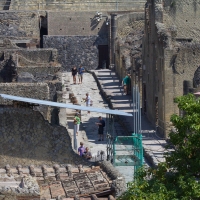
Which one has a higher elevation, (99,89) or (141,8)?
(141,8)

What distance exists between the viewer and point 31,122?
57.0 ft

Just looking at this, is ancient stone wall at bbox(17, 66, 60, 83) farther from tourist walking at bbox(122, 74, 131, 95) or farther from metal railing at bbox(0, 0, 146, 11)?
metal railing at bbox(0, 0, 146, 11)

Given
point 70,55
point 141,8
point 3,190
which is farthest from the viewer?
point 141,8

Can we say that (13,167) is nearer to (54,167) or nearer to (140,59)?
(54,167)

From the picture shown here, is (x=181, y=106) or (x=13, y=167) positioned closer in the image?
(x=181, y=106)

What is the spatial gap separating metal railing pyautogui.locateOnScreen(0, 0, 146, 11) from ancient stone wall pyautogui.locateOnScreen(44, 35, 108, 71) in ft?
21.8

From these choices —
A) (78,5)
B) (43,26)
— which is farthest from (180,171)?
(78,5)

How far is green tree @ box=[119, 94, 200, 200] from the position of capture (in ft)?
43.7

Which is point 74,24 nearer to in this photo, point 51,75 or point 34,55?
point 34,55

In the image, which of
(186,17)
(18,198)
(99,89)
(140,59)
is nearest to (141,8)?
(99,89)

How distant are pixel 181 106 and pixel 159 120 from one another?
16.9 m

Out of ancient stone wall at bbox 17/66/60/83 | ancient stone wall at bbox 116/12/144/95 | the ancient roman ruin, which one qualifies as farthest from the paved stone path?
ancient stone wall at bbox 17/66/60/83

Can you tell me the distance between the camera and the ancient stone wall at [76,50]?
53812mm

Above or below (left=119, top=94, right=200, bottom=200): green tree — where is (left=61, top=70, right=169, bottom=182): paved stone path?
below
